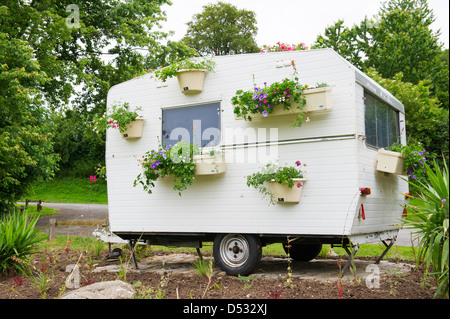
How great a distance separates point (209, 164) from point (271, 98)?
1.31 meters

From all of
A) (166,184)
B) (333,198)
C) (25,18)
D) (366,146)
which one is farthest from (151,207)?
(25,18)

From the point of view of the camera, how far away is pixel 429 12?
25281 mm

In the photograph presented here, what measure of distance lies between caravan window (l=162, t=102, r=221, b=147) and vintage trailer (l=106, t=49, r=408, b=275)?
0.02m

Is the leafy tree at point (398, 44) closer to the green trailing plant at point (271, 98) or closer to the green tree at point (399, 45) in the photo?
the green tree at point (399, 45)

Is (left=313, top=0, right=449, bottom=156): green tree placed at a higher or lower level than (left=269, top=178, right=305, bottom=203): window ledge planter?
higher

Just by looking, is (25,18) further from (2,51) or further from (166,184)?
(166,184)

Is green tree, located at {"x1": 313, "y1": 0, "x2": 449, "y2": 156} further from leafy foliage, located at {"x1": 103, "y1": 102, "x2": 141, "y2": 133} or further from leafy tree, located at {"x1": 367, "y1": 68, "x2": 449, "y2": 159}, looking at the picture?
leafy foliage, located at {"x1": 103, "y1": 102, "x2": 141, "y2": 133}

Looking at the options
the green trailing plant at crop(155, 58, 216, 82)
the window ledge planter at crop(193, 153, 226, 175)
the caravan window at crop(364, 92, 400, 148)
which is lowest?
the window ledge planter at crop(193, 153, 226, 175)

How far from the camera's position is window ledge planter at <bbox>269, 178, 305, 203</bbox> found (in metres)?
5.63

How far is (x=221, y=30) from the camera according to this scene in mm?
20406

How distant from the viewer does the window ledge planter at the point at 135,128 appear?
7.20 metres

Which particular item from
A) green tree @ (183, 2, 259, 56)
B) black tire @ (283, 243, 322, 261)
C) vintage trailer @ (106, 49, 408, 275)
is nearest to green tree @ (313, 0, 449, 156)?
green tree @ (183, 2, 259, 56)

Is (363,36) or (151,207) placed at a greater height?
(363,36)
